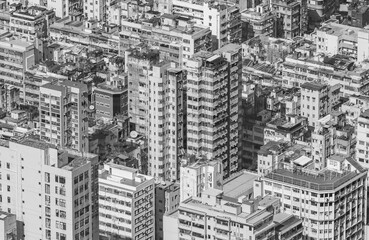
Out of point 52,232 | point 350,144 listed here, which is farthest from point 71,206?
point 350,144

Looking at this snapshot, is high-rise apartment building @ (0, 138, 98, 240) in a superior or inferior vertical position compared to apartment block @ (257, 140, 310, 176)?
superior

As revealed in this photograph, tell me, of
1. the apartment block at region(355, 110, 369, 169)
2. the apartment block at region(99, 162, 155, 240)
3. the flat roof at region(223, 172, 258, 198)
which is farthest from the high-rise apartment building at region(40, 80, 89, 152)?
the apartment block at region(355, 110, 369, 169)

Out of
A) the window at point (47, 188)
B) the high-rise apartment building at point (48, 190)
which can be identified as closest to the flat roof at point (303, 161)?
the high-rise apartment building at point (48, 190)

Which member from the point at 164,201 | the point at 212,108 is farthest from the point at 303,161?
the point at 212,108

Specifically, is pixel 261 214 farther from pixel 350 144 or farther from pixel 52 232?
pixel 350 144

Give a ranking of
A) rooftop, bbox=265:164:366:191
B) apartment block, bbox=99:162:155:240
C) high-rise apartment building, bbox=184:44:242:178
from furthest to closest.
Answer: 1. high-rise apartment building, bbox=184:44:242:178
2. apartment block, bbox=99:162:155:240
3. rooftop, bbox=265:164:366:191

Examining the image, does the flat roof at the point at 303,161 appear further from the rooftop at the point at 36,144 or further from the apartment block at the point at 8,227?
the apartment block at the point at 8,227

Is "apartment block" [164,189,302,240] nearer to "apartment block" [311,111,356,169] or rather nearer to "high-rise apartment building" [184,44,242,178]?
"apartment block" [311,111,356,169]

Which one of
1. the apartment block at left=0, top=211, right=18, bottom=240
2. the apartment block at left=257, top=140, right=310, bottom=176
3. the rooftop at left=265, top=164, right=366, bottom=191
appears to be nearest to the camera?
the apartment block at left=0, top=211, right=18, bottom=240
